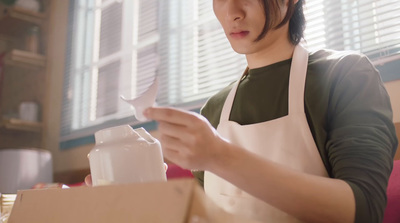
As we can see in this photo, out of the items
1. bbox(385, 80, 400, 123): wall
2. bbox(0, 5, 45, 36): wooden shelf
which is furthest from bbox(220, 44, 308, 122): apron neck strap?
bbox(0, 5, 45, 36): wooden shelf

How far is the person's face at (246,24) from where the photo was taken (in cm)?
100

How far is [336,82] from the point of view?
3.04 ft

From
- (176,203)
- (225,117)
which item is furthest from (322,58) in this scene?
(176,203)

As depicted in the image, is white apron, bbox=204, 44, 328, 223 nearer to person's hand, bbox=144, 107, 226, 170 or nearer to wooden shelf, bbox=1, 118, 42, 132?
person's hand, bbox=144, 107, 226, 170

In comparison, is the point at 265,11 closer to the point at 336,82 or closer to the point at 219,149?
the point at 336,82

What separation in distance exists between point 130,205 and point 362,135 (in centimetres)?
49

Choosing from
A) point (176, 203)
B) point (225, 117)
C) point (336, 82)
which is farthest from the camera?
point (225, 117)

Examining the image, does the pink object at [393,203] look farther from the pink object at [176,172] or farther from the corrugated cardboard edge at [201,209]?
the pink object at [176,172]

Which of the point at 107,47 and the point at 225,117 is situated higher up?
the point at 107,47

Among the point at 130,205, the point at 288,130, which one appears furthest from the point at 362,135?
the point at 130,205

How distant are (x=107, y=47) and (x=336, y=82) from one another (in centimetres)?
279

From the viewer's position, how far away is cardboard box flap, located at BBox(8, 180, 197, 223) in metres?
0.43

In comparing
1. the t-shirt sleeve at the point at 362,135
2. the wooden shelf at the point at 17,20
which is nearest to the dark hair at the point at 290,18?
the t-shirt sleeve at the point at 362,135

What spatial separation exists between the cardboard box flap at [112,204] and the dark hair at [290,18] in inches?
25.7
